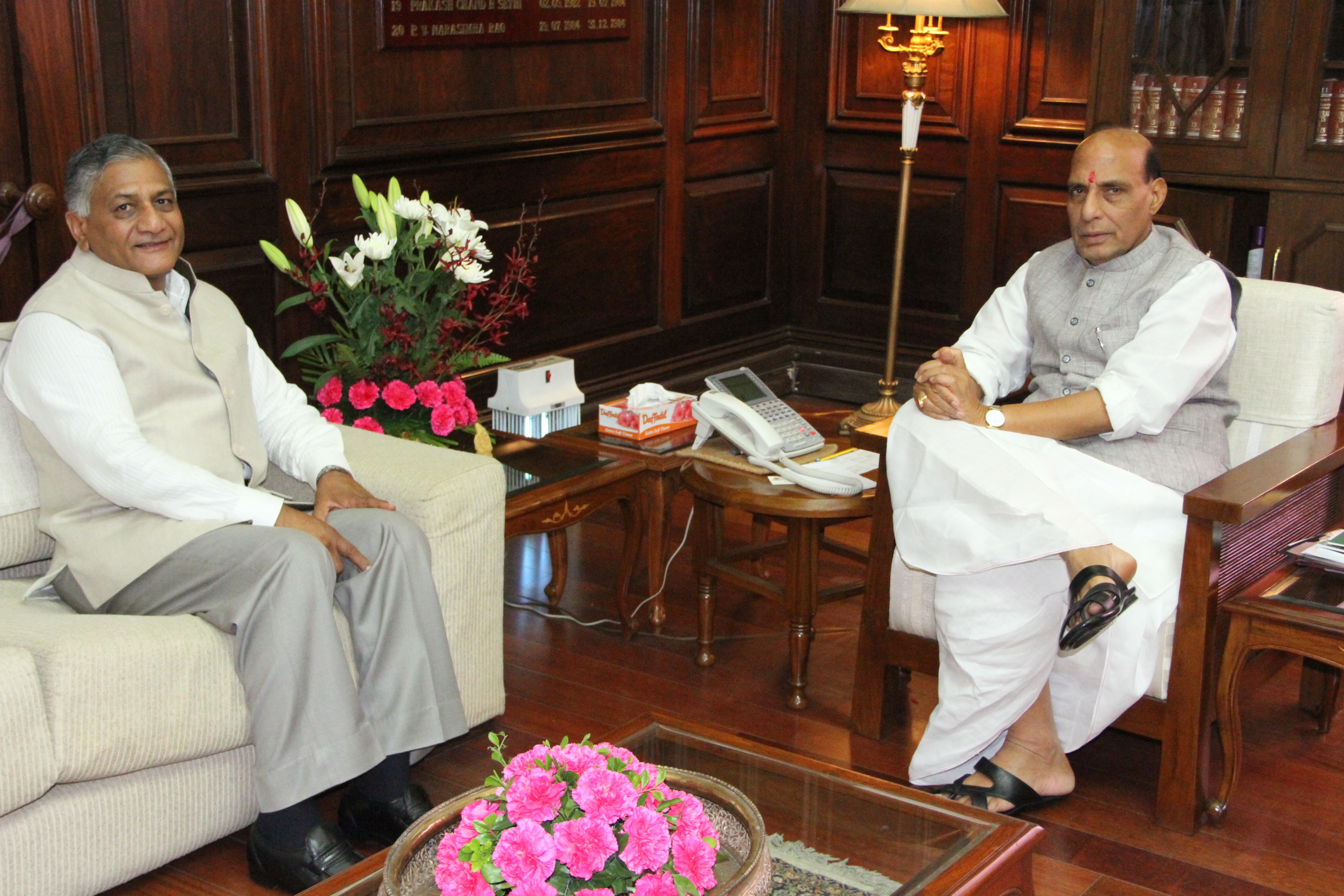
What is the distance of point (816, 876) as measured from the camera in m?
1.87

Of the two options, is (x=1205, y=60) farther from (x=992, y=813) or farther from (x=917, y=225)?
(x=992, y=813)

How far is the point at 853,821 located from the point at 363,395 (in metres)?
1.54

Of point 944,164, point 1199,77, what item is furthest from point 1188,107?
point 944,164

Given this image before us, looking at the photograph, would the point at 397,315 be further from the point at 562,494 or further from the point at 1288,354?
the point at 1288,354

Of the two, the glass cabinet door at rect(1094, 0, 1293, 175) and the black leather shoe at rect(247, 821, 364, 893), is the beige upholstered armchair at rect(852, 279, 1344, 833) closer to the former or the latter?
the black leather shoe at rect(247, 821, 364, 893)

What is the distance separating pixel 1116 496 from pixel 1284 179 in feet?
6.00

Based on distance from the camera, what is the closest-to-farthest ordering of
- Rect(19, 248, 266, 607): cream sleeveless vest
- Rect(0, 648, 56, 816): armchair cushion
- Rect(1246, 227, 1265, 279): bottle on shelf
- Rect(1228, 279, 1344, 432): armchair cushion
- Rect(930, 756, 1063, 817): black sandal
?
1. Rect(0, 648, 56, 816): armchair cushion
2. Rect(19, 248, 266, 607): cream sleeveless vest
3. Rect(930, 756, 1063, 817): black sandal
4. Rect(1228, 279, 1344, 432): armchair cushion
5. Rect(1246, 227, 1265, 279): bottle on shelf

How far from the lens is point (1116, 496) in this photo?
2.64m

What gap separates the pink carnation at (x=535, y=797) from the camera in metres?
1.54

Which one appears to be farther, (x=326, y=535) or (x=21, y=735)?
(x=326, y=535)

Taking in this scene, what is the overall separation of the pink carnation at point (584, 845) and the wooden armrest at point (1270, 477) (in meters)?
1.40

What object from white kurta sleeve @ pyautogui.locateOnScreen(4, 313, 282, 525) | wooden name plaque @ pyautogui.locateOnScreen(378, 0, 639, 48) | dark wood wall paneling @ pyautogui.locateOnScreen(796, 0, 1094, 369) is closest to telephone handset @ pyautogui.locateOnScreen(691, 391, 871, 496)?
white kurta sleeve @ pyautogui.locateOnScreen(4, 313, 282, 525)

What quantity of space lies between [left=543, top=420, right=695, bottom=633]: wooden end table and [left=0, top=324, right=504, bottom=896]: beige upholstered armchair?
674 mm

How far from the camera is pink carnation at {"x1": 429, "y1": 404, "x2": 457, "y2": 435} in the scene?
3088mm
